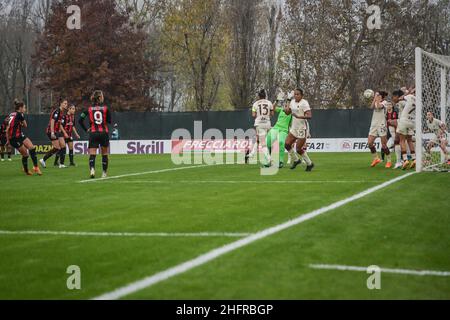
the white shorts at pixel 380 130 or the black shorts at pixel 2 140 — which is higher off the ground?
the white shorts at pixel 380 130

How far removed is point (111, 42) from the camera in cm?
5084

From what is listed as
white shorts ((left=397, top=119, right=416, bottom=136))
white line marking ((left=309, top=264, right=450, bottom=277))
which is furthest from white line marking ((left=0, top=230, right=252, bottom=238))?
white shorts ((left=397, top=119, right=416, bottom=136))

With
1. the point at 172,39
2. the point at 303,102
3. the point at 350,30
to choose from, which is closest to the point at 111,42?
the point at 172,39

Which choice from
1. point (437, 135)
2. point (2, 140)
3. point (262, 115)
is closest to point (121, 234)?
point (262, 115)

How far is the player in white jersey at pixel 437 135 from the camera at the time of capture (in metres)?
19.6

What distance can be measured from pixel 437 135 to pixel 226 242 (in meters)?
14.6

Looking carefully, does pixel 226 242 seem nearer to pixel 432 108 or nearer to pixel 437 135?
pixel 437 135

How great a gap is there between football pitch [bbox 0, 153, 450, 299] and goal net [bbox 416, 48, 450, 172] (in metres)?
5.34

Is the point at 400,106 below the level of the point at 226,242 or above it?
above

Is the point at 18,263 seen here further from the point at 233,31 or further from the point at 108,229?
the point at 233,31

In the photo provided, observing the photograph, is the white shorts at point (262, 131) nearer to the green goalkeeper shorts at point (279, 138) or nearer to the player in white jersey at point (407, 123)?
the green goalkeeper shorts at point (279, 138)

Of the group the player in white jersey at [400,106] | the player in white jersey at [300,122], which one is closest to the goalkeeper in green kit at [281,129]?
the player in white jersey at [300,122]

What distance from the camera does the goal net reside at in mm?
17109

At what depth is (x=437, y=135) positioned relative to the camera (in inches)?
768
